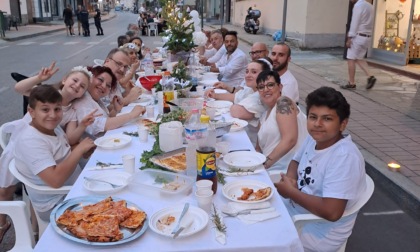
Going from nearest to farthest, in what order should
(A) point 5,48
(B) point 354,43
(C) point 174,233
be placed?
(C) point 174,233 < (B) point 354,43 < (A) point 5,48

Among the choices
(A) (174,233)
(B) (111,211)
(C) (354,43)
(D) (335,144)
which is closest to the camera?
(A) (174,233)

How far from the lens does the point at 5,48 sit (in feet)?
59.5

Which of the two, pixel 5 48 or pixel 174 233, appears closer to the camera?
pixel 174 233

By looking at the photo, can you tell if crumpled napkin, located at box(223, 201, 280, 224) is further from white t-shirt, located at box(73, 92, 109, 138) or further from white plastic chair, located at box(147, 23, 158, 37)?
white plastic chair, located at box(147, 23, 158, 37)

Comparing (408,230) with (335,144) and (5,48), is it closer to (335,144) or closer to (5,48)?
(335,144)

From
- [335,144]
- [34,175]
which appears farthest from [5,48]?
[335,144]

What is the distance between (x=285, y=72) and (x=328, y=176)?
2.45m

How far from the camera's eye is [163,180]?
2.42m

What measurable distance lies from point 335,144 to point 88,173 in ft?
5.13

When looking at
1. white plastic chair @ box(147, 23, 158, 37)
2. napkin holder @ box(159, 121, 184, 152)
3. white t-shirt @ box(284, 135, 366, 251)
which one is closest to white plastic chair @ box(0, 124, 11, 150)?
napkin holder @ box(159, 121, 184, 152)

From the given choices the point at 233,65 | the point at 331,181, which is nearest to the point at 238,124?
the point at 331,181

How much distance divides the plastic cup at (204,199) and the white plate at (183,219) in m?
0.03

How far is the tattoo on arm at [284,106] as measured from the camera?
3.30m

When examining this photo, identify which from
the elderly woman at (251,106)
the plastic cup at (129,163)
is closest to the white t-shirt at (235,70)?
the elderly woman at (251,106)
